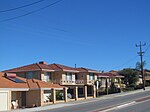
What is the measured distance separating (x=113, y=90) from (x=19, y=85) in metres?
32.4

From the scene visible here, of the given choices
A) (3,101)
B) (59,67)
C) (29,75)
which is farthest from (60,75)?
(3,101)

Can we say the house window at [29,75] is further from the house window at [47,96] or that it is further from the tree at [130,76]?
the tree at [130,76]

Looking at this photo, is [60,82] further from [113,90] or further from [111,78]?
[111,78]

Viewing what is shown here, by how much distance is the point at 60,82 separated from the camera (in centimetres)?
6969

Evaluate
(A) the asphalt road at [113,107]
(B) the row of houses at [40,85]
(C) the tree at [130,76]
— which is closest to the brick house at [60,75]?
(B) the row of houses at [40,85]

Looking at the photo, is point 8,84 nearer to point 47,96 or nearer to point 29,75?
point 47,96

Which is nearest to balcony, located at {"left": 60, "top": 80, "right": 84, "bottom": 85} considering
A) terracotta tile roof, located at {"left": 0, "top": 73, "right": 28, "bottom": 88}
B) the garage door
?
terracotta tile roof, located at {"left": 0, "top": 73, "right": 28, "bottom": 88}

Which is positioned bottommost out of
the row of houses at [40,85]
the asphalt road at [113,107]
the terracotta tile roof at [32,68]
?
the asphalt road at [113,107]

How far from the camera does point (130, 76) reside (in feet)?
336

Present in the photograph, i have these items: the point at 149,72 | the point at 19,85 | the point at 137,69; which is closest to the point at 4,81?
the point at 19,85

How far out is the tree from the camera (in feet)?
329

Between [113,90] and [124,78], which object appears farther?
[124,78]

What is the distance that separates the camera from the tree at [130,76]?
100m

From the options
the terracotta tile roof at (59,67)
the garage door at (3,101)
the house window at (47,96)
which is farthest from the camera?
the terracotta tile roof at (59,67)
